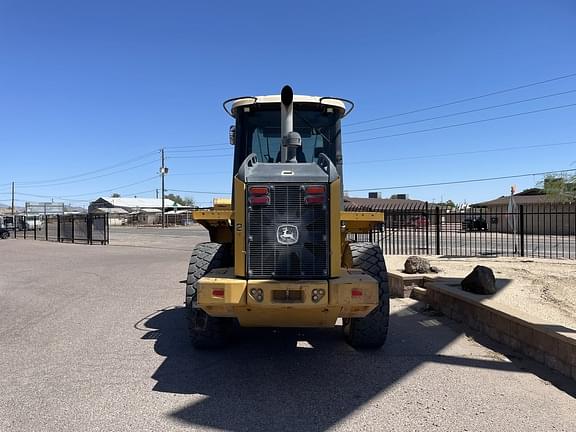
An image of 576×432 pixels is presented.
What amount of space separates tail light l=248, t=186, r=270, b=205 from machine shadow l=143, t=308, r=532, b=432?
5.75 feet

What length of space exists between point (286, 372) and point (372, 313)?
1.22m

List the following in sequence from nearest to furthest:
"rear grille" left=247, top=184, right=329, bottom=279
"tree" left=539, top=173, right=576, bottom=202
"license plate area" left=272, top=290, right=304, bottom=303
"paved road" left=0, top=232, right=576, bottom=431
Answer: "paved road" left=0, top=232, right=576, bottom=431
"license plate area" left=272, top=290, right=304, bottom=303
"rear grille" left=247, top=184, right=329, bottom=279
"tree" left=539, top=173, right=576, bottom=202

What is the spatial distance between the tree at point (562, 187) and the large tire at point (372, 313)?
64.3ft

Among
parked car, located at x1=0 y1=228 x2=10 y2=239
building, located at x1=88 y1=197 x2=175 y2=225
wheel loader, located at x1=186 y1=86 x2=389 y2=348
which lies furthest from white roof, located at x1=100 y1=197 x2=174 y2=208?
wheel loader, located at x1=186 y1=86 x2=389 y2=348

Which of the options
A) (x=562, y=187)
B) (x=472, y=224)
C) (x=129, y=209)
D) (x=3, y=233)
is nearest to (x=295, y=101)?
(x=562, y=187)

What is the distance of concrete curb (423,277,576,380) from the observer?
5.22 meters

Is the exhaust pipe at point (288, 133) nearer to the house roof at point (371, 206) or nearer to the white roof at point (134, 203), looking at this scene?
the house roof at point (371, 206)

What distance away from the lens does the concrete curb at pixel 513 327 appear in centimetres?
522

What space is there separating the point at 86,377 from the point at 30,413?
3.09ft

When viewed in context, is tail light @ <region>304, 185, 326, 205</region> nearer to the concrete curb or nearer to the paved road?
the paved road

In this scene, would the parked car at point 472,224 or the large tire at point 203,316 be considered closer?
the large tire at point 203,316

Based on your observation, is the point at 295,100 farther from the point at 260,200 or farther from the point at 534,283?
the point at 534,283

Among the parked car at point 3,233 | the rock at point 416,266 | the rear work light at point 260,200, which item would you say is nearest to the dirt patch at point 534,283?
the rock at point 416,266

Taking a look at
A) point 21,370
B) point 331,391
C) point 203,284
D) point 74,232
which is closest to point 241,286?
point 203,284
